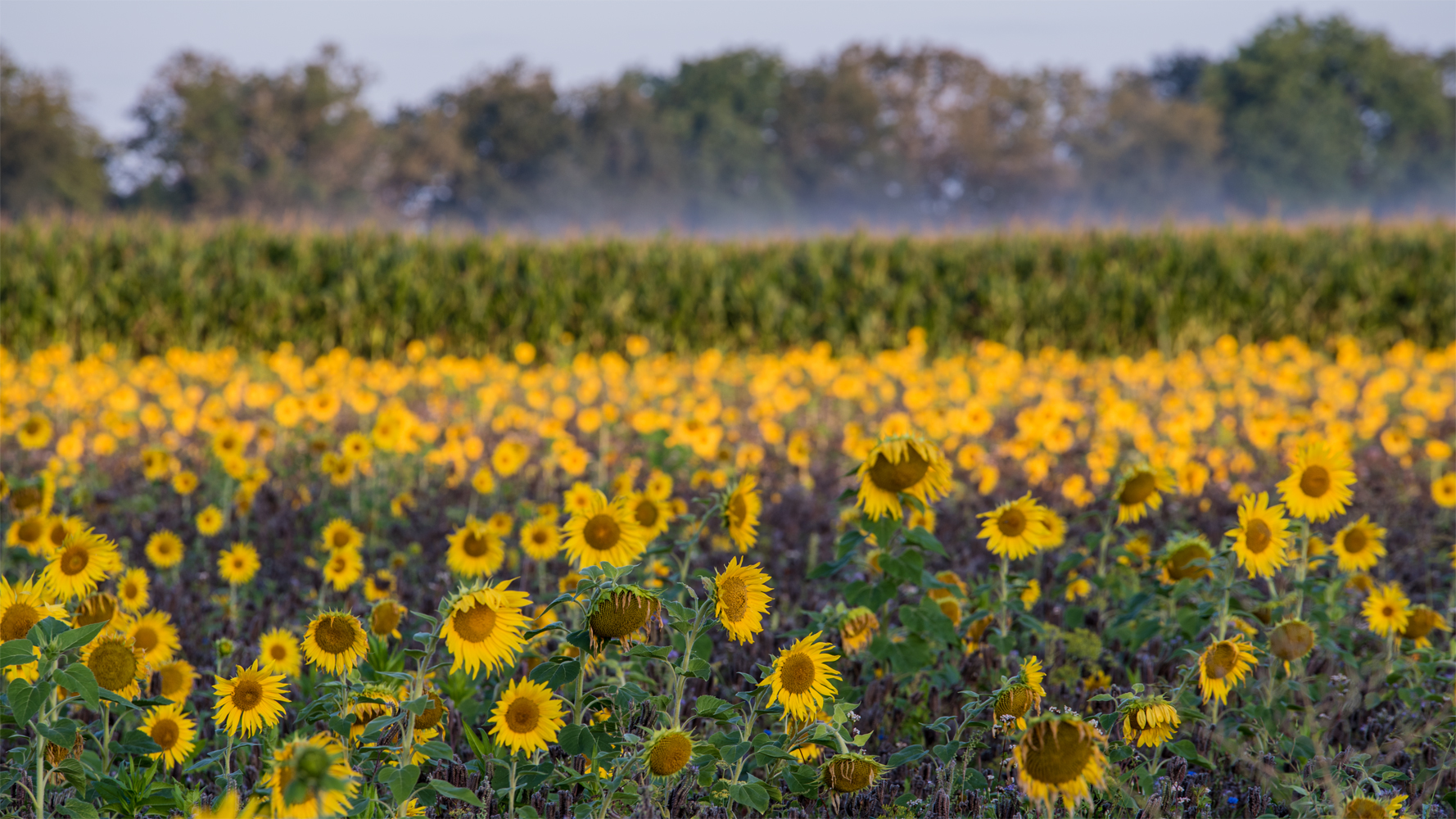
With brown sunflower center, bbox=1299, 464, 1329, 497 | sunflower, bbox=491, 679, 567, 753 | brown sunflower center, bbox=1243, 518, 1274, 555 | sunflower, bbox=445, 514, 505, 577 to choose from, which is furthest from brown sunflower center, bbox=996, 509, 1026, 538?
sunflower, bbox=445, 514, 505, 577

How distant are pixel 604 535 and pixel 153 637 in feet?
3.84

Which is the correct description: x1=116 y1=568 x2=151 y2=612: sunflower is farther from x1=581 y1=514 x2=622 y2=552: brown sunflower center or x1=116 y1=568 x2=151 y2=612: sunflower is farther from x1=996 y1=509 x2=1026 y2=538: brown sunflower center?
x1=996 y1=509 x2=1026 y2=538: brown sunflower center

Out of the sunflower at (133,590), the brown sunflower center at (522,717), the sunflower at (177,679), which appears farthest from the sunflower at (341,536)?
the brown sunflower center at (522,717)

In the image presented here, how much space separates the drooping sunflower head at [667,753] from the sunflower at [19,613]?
1.17 meters

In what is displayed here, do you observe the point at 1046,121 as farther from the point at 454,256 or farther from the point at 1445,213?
the point at 454,256

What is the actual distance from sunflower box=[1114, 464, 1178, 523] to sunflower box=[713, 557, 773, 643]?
4.73 feet

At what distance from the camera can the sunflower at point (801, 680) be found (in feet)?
6.46

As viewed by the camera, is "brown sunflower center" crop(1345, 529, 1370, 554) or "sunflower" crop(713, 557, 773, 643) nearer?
"sunflower" crop(713, 557, 773, 643)

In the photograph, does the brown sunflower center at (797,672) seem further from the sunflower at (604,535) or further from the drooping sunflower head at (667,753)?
the sunflower at (604,535)

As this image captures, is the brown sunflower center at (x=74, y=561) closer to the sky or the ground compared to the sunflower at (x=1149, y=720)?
closer to the sky

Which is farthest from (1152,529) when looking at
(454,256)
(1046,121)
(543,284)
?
(1046,121)

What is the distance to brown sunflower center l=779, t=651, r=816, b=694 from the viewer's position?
6.48ft

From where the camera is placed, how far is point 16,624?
77.2 inches

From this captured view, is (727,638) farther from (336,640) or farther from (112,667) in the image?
(112,667)
